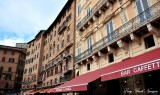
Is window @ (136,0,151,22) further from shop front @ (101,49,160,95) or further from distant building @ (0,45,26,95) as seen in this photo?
distant building @ (0,45,26,95)

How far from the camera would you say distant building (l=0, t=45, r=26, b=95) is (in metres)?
63.4

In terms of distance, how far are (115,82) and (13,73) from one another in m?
58.6

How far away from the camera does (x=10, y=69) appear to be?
65750 mm

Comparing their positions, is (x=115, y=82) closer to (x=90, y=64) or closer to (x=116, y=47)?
(x=116, y=47)

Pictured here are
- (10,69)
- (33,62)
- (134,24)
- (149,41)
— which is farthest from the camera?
(10,69)

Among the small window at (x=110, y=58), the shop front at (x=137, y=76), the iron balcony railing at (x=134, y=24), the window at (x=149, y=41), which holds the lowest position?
the shop front at (x=137, y=76)

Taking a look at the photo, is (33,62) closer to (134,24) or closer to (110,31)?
(110,31)

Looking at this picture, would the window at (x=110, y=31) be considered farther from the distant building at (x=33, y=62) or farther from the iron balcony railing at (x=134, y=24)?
the distant building at (x=33, y=62)

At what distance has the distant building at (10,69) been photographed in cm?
6338

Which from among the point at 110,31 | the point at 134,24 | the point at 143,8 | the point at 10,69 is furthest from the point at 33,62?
the point at 143,8

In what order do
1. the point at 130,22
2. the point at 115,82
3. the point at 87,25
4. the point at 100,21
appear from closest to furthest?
the point at 130,22 < the point at 115,82 < the point at 100,21 < the point at 87,25

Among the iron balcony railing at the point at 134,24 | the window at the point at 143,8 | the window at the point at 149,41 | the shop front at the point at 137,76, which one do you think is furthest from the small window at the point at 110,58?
the window at the point at 143,8

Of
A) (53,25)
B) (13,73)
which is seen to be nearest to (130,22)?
(53,25)

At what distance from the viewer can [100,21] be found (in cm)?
1950
